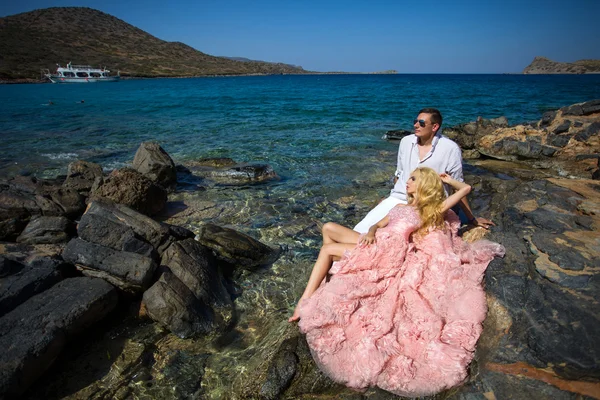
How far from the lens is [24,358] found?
3609 mm

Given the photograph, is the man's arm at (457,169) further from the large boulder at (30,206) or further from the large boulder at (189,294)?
the large boulder at (30,206)

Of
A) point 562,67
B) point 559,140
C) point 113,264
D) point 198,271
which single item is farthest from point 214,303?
point 562,67

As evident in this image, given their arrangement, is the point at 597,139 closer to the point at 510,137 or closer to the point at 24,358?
the point at 510,137

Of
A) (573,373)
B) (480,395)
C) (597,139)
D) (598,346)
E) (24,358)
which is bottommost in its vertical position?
(24,358)

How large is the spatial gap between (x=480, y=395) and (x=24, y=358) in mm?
4692

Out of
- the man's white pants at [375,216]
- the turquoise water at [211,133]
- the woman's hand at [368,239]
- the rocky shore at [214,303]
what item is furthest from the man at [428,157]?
the turquoise water at [211,133]

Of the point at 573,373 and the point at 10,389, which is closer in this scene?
the point at 573,373

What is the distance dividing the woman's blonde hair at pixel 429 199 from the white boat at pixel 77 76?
96469 millimetres

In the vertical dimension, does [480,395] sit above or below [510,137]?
below

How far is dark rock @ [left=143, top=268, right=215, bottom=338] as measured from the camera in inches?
184

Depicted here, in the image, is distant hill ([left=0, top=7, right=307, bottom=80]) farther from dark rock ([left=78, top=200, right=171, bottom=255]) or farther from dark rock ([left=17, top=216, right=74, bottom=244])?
dark rock ([left=78, top=200, right=171, bottom=255])

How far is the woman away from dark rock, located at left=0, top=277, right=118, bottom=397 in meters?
2.83

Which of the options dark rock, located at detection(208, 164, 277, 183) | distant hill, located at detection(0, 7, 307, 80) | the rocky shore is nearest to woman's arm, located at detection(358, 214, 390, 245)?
the rocky shore

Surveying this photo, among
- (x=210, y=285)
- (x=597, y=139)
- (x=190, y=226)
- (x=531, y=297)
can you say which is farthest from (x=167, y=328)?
(x=597, y=139)
